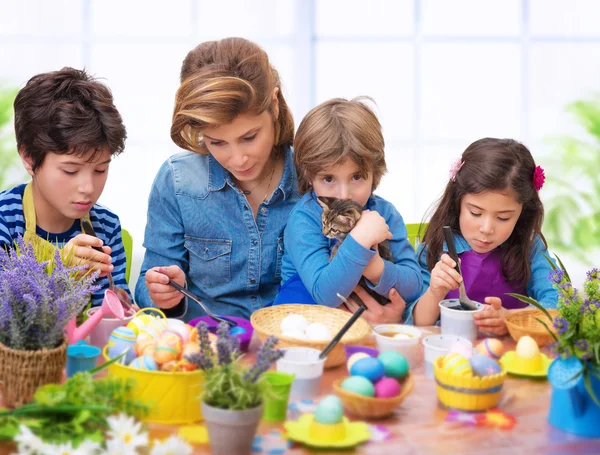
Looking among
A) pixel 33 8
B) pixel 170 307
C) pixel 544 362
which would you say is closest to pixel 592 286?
pixel 544 362

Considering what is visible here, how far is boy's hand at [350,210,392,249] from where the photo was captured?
7.11 ft

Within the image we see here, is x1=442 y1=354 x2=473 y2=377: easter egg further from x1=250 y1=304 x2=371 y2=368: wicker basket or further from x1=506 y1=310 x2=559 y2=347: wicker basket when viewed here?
x1=506 y1=310 x2=559 y2=347: wicker basket

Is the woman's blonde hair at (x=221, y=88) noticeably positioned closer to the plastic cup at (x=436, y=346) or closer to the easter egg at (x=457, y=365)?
the plastic cup at (x=436, y=346)

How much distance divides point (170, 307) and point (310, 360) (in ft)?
2.54

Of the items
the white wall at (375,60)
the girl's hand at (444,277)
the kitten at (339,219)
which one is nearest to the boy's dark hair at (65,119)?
the kitten at (339,219)

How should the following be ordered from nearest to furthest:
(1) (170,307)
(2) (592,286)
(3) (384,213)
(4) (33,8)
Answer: (2) (592,286) < (1) (170,307) < (3) (384,213) < (4) (33,8)

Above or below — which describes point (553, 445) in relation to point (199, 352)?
below

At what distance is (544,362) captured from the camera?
167cm

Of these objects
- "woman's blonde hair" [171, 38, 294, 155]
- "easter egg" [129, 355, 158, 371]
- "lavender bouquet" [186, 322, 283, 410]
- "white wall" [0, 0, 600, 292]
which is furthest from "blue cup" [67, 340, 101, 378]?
"white wall" [0, 0, 600, 292]

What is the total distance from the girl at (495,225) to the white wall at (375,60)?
7.08 feet

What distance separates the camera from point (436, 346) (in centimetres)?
173

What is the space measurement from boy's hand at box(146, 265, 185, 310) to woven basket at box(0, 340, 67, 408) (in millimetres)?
683

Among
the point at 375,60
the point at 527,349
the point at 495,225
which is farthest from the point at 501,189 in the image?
the point at 375,60

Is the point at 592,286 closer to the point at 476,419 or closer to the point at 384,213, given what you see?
the point at 476,419
